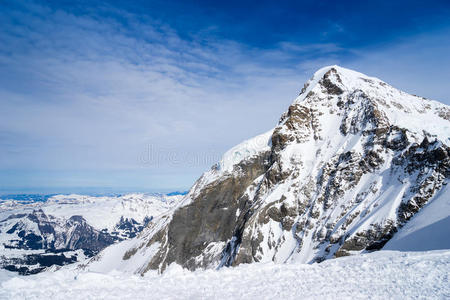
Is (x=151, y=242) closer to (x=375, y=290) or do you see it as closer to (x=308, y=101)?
(x=308, y=101)

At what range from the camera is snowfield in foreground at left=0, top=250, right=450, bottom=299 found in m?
12.9

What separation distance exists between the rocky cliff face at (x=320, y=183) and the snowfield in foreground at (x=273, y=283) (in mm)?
43653

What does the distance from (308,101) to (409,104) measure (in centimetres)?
3259

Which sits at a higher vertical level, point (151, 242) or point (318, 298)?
point (318, 298)

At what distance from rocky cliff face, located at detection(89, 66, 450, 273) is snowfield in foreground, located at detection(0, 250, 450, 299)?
43.7 m

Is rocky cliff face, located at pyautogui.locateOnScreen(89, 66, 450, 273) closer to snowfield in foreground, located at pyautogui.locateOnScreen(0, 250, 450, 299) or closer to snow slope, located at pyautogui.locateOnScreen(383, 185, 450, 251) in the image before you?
snow slope, located at pyautogui.locateOnScreen(383, 185, 450, 251)

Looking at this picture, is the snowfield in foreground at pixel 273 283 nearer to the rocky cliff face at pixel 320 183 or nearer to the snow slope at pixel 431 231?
the snow slope at pixel 431 231

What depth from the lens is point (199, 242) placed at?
89875mm

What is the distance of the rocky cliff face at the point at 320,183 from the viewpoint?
59.0m

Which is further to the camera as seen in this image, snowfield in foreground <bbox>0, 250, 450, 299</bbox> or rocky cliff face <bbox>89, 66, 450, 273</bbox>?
rocky cliff face <bbox>89, 66, 450, 273</bbox>

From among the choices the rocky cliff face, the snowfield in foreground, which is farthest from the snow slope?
the snowfield in foreground

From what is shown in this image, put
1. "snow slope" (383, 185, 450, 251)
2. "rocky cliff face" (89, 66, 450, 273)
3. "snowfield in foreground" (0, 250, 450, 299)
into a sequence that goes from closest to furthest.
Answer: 1. "snowfield in foreground" (0, 250, 450, 299)
2. "snow slope" (383, 185, 450, 251)
3. "rocky cliff face" (89, 66, 450, 273)

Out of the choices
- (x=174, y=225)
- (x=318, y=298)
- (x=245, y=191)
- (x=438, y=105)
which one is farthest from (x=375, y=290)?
(x=438, y=105)

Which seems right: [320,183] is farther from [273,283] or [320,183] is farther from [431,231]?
[273,283]
